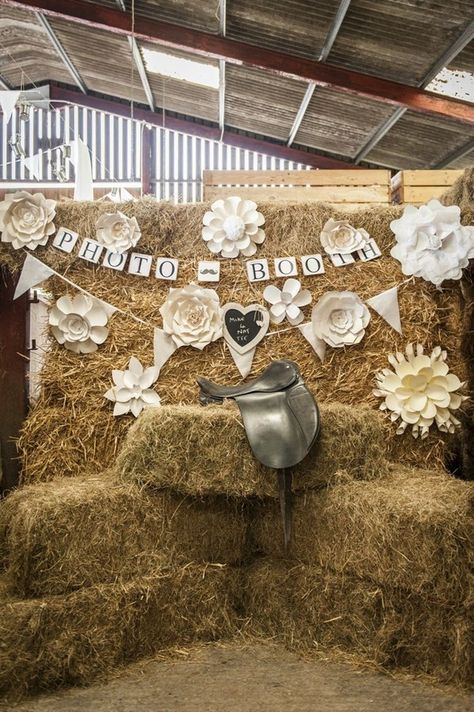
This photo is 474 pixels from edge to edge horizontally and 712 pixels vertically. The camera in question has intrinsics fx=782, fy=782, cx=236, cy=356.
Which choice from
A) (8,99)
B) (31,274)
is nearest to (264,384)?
(31,274)

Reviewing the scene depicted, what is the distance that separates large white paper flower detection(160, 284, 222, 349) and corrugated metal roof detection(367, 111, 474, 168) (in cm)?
494

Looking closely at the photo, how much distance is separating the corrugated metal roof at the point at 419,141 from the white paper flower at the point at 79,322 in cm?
521

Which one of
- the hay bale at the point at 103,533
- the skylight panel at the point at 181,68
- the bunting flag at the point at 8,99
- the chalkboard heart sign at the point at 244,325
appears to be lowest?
the hay bale at the point at 103,533

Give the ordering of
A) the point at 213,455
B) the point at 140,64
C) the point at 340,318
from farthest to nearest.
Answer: the point at 140,64 < the point at 340,318 < the point at 213,455

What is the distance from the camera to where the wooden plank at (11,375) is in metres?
3.65

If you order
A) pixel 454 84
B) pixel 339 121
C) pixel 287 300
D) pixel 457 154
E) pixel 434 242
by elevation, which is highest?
pixel 339 121

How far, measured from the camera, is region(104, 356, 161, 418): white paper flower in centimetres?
362

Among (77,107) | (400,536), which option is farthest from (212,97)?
(400,536)

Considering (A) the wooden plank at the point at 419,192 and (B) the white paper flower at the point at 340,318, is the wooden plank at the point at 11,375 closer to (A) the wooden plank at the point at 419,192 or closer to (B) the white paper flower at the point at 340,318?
(B) the white paper flower at the point at 340,318

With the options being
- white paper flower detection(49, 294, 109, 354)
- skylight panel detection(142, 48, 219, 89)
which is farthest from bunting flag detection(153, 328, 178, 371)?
skylight panel detection(142, 48, 219, 89)

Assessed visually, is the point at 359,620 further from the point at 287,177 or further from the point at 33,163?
the point at 33,163

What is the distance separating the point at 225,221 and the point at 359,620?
74.6 inches

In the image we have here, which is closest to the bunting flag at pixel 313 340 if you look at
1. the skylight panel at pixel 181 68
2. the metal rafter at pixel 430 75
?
the metal rafter at pixel 430 75

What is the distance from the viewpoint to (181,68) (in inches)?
348
